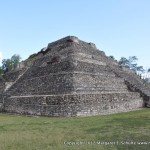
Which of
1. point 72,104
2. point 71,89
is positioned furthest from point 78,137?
point 71,89

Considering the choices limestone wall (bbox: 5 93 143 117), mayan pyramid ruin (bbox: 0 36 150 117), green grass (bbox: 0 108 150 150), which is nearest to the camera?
green grass (bbox: 0 108 150 150)

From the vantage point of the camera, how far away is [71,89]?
1552 centimetres

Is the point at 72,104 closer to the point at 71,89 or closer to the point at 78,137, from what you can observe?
the point at 71,89

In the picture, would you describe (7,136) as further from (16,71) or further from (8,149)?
(16,71)

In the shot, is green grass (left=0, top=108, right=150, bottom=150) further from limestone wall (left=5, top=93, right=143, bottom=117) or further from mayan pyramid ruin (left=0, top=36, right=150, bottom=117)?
mayan pyramid ruin (left=0, top=36, right=150, bottom=117)

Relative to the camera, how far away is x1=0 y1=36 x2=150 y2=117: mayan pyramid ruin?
1446cm

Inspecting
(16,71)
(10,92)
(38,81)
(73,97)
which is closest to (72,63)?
(38,81)

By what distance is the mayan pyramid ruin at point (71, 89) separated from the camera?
1446 centimetres

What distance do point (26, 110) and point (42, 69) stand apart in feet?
18.6

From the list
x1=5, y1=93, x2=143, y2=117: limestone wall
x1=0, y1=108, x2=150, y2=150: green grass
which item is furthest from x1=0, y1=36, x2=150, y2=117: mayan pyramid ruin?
x1=0, y1=108, x2=150, y2=150: green grass

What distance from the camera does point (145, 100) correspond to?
64.8 ft

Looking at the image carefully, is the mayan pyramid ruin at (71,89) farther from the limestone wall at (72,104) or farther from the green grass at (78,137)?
the green grass at (78,137)

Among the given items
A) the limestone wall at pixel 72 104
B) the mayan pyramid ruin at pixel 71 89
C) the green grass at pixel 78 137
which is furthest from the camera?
Answer: the mayan pyramid ruin at pixel 71 89

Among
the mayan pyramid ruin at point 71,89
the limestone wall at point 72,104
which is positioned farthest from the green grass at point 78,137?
the mayan pyramid ruin at point 71,89
